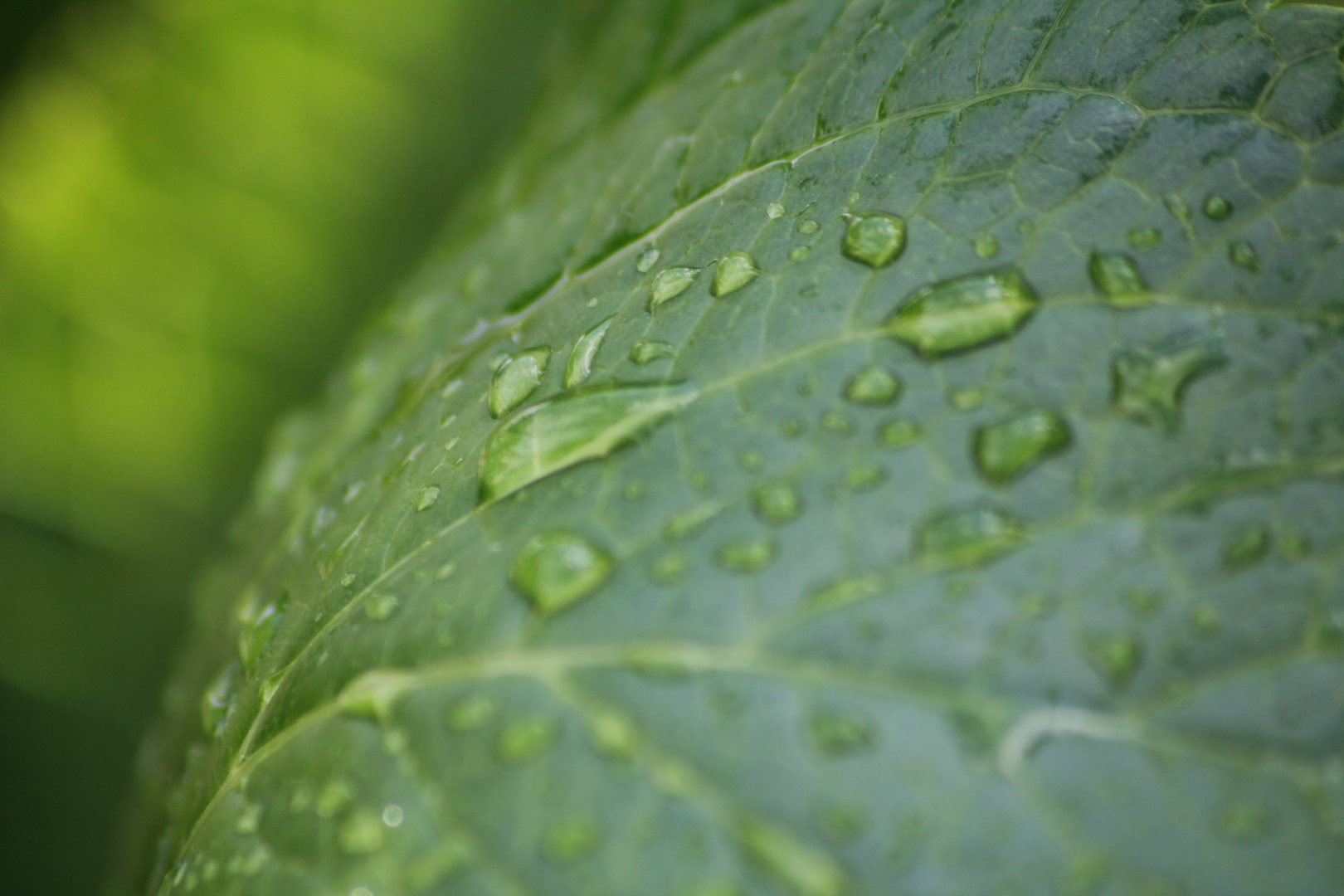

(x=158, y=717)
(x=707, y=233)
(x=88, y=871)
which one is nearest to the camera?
(x=707, y=233)

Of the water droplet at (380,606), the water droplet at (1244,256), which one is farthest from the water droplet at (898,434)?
the water droplet at (380,606)

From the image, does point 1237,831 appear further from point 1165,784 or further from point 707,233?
point 707,233

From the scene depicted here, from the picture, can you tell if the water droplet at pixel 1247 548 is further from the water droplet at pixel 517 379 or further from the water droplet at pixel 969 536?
the water droplet at pixel 517 379

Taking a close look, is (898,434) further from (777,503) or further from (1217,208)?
(1217,208)

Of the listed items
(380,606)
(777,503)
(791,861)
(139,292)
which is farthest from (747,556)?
(139,292)

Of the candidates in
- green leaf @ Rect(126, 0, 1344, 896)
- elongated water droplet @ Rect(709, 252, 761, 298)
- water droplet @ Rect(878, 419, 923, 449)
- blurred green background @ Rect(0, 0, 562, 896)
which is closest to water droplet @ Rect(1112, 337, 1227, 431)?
green leaf @ Rect(126, 0, 1344, 896)

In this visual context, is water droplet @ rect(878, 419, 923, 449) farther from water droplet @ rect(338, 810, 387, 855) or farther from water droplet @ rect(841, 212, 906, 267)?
water droplet @ rect(338, 810, 387, 855)

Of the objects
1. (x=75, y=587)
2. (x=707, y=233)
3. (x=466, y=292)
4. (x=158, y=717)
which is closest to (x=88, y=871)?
(x=75, y=587)
